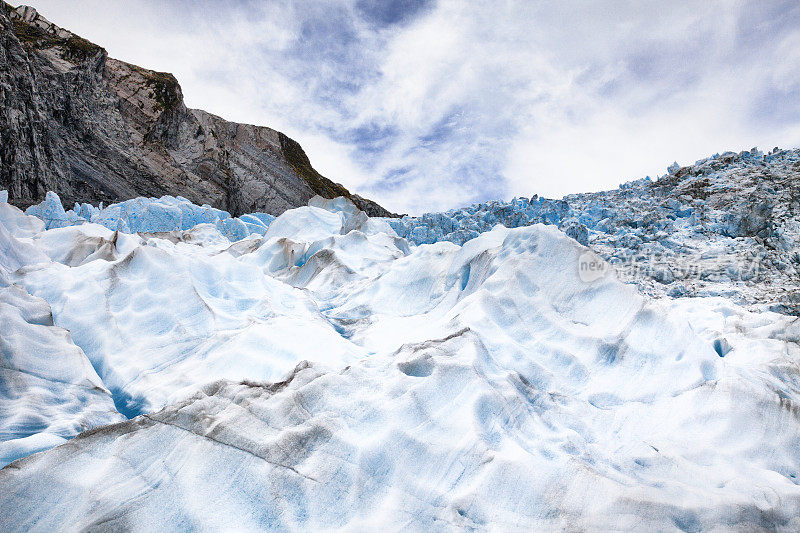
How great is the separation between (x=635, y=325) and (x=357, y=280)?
16.0 ft

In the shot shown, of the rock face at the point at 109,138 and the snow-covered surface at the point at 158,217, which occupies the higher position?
Result: the rock face at the point at 109,138

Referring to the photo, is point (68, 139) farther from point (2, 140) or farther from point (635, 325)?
point (635, 325)

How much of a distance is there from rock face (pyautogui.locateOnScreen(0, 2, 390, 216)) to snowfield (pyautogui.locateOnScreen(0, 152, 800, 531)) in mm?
17665

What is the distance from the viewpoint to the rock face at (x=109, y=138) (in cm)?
1822

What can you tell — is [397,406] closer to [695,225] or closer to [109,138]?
[695,225]

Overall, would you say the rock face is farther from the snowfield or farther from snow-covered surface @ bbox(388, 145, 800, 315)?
the snowfield

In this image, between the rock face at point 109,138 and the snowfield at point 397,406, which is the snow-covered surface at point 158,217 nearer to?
the rock face at point 109,138

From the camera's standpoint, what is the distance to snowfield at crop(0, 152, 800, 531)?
2.13m

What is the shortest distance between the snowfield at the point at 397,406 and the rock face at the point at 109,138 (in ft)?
58.0

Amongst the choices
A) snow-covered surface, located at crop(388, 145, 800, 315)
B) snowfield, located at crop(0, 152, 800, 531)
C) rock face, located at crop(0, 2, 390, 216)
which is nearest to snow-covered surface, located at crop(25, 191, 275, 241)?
rock face, located at crop(0, 2, 390, 216)

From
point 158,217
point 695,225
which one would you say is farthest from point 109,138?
point 695,225

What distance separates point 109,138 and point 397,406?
28.9m

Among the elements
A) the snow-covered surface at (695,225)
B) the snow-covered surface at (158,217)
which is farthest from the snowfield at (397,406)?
the snow-covered surface at (158,217)

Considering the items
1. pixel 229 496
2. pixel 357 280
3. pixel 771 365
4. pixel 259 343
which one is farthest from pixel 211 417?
pixel 357 280
